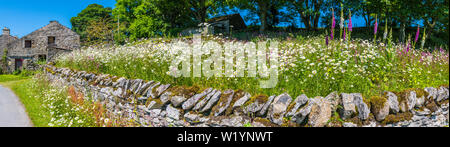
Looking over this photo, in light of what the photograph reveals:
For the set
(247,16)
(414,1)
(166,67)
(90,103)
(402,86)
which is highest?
(247,16)

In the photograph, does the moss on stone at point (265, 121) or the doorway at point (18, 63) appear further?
the doorway at point (18, 63)

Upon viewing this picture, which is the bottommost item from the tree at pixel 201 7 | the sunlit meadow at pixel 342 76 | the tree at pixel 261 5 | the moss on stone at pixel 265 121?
the moss on stone at pixel 265 121

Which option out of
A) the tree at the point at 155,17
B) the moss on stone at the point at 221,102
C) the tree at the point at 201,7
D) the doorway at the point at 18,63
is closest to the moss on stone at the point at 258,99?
the moss on stone at the point at 221,102

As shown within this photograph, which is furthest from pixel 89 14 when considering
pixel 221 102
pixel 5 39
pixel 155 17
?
pixel 221 102

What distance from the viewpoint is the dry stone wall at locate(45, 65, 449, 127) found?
9.17 feet

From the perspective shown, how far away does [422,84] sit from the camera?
3893 mm

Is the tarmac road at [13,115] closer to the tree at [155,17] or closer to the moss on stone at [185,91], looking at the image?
the moss on stone at [185,91]

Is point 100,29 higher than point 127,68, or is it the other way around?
point 100,29

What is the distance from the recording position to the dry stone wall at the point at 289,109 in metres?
2.79

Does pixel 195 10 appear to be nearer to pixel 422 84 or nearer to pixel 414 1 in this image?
pixel 414 1

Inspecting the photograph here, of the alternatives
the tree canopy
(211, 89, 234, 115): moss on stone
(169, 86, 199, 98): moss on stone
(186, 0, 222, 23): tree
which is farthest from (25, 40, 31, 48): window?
(211, 89, 234, 115): moss on stone

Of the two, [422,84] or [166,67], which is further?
[166,67]
